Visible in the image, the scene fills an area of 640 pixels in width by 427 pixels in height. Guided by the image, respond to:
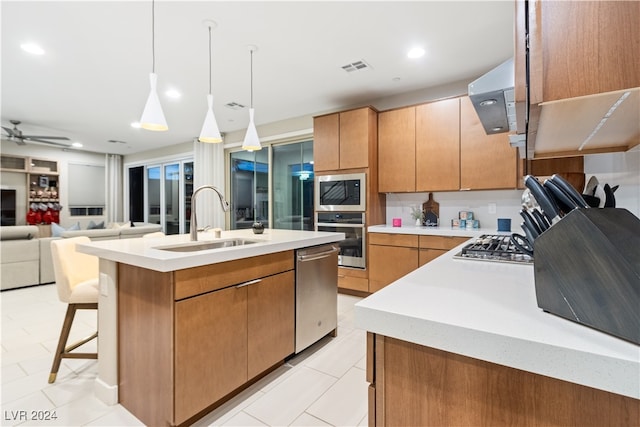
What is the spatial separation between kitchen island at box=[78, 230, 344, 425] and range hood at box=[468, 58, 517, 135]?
141 cm

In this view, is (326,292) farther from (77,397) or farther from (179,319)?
(77,397)

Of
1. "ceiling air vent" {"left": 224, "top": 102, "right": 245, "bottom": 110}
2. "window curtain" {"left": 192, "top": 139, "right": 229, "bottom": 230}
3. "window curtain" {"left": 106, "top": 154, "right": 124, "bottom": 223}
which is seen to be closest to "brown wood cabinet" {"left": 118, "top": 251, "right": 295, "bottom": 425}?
"ceiling air vent" {"left": 224, "top": 102, "right": 245, "bottom": 110}

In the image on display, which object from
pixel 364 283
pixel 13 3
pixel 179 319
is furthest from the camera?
pixel 364 283

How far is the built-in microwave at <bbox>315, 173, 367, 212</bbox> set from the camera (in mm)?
3848

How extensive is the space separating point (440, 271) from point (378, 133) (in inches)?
125

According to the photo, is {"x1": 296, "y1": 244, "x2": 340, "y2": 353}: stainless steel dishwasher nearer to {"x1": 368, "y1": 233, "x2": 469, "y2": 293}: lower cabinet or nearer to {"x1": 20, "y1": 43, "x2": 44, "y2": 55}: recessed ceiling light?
{"x1": 368, "y1": 233, "x2": 469, "y2": 293}: lower cabinet

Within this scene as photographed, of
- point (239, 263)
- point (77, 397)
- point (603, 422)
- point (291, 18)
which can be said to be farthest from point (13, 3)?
point (603, 422)

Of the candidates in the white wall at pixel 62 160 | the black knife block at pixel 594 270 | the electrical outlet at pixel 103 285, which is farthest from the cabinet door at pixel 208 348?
the white wall at pixel 62 160

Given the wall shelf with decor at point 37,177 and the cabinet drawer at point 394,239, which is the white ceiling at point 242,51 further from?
the wall shelf with decor at point 37,177

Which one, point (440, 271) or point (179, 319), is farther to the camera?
point (179, 319)

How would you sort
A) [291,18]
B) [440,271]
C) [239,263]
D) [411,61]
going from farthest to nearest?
[411,61] → [291,18] → [239,263] → [440,271]

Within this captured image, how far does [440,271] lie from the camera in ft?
3.55

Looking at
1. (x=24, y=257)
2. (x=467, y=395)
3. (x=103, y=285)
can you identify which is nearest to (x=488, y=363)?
(x=467, y=395)

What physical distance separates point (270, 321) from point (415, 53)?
9.24 ft
